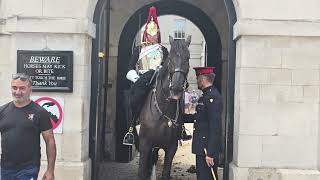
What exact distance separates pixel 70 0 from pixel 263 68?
2808 mm

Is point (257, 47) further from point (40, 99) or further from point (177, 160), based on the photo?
point (177, 160)

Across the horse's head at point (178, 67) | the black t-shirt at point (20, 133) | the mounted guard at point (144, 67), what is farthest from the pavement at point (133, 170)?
the black t-shirt at point (20, 133)

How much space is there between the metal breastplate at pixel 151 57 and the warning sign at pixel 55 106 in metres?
1.29

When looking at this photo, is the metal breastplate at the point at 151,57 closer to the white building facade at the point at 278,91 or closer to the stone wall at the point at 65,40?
the stone wall at the point at 65,40

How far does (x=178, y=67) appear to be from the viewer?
19.5ft

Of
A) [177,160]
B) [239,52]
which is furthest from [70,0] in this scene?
[177,160]

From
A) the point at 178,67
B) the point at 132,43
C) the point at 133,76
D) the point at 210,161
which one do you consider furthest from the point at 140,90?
the point at 132,43

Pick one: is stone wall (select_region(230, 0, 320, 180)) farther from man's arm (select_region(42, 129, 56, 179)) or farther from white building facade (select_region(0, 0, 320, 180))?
man's arm (select_region(42, 129, 56, 179))

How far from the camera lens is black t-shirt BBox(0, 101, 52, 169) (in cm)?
465

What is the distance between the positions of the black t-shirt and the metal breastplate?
293 cm

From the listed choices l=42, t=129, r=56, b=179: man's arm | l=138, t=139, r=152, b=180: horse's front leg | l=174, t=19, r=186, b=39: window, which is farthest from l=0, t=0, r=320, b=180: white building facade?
l=174, t=19, r=186, b=39: window

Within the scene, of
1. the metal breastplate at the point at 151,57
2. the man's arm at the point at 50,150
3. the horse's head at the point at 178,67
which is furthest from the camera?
the metal breastplate at the point at 151,57

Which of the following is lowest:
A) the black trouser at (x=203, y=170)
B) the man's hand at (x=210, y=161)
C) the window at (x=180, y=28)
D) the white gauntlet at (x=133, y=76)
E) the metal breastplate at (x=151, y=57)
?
the black trouser at (x=203, y=170)

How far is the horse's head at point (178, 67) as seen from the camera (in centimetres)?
592
